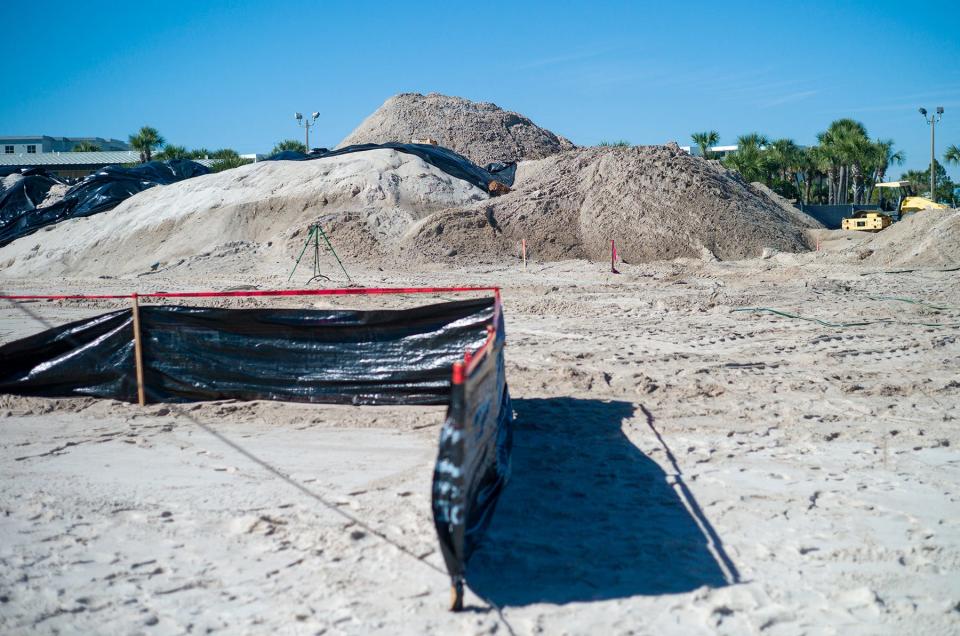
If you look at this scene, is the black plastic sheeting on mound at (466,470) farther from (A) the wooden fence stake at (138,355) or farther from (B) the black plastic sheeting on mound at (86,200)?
(B) the black plastic sheeting on mound at (86,200)

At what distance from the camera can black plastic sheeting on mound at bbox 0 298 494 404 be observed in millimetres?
7406

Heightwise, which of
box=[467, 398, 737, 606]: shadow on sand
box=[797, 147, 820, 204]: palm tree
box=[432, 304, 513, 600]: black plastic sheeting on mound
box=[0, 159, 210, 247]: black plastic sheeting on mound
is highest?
box=[797, 147, 820, 204]: palm tree

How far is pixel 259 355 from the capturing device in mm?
7727

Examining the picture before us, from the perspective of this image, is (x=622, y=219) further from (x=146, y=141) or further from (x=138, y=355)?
(x=146, y=141)

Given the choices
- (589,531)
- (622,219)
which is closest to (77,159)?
(622,219)

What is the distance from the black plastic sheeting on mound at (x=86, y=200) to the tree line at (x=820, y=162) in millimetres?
33296

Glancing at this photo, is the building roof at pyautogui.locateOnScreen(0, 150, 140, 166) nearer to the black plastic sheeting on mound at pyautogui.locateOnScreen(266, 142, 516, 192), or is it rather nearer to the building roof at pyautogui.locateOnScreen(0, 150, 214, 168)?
the building roof at pyautogui.locateOnScreen(0, 150, 214, 168)

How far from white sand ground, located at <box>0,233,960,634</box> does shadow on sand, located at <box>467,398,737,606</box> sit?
0.02m

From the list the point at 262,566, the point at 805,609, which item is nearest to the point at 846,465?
the point at 805,609

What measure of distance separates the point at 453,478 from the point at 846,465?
3767 mm

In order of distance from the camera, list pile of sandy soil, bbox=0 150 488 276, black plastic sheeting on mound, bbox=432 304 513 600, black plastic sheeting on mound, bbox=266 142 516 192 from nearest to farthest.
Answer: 1. black plastic sheeting on mound, bbox=432 304 513 600
2. pile of sandy soil, bbox=0 150 488 276
3. black plastic sheeting on mound, bbox=266 142 516 192

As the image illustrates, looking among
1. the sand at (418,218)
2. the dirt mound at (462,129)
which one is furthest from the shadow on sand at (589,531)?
the dirt mound at (462,129)

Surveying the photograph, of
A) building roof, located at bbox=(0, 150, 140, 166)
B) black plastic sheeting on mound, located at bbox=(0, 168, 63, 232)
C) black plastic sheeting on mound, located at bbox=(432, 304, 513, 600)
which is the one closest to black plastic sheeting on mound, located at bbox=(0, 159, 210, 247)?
black plastic sheeting on mound, located at bbox=(0, 168, 63, 232)

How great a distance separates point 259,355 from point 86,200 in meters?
26.7
